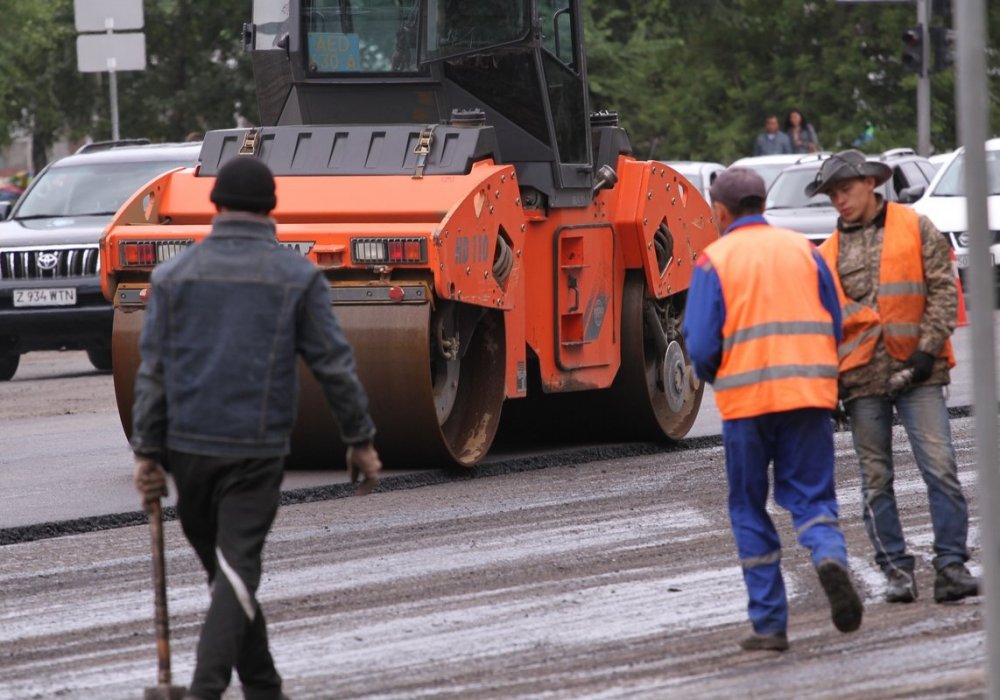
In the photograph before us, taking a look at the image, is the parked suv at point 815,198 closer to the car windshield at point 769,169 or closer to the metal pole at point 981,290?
the car windshield at point 769,169

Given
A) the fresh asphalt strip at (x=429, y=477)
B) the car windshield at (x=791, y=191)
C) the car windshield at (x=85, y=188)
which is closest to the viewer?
the fresh asphalt strip at (x=429, y=477)

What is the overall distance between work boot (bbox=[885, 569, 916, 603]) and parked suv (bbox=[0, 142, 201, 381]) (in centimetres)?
1104

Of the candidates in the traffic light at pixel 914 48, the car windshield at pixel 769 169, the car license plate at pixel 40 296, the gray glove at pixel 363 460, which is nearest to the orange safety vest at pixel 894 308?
the gray glove at pixel 363 460

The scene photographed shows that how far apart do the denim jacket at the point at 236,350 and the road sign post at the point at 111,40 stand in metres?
16.3

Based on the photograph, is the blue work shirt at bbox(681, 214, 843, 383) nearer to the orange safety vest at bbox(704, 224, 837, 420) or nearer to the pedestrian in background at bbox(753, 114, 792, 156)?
the orange safety vest at bbox(704, 224, 837, 420)

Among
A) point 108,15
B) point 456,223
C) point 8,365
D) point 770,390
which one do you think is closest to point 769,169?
point 108,15

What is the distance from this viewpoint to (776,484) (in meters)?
7.17

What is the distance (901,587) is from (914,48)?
23071mm

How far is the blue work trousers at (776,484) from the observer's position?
7074mm

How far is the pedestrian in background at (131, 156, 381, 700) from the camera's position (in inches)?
237

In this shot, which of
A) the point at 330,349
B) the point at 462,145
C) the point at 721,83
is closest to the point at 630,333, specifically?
the point at 462,145

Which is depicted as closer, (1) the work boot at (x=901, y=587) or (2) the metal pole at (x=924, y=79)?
(1) the work boot at (x=901, y=587)

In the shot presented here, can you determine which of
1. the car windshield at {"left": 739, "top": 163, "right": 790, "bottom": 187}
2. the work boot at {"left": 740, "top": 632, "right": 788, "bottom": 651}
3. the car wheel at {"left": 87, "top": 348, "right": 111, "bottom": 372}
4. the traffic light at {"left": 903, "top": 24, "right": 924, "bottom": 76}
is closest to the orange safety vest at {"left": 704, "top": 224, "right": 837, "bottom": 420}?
the work boot at {"left": 740, "top": 632, "right": 788, "bottom": 651}

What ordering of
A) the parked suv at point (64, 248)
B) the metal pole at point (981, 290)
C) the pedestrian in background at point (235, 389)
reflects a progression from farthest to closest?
the parked suv at point (64, 248) → the pedestrian in background at point (235, 389) → the metal pole at point (981, 290)
